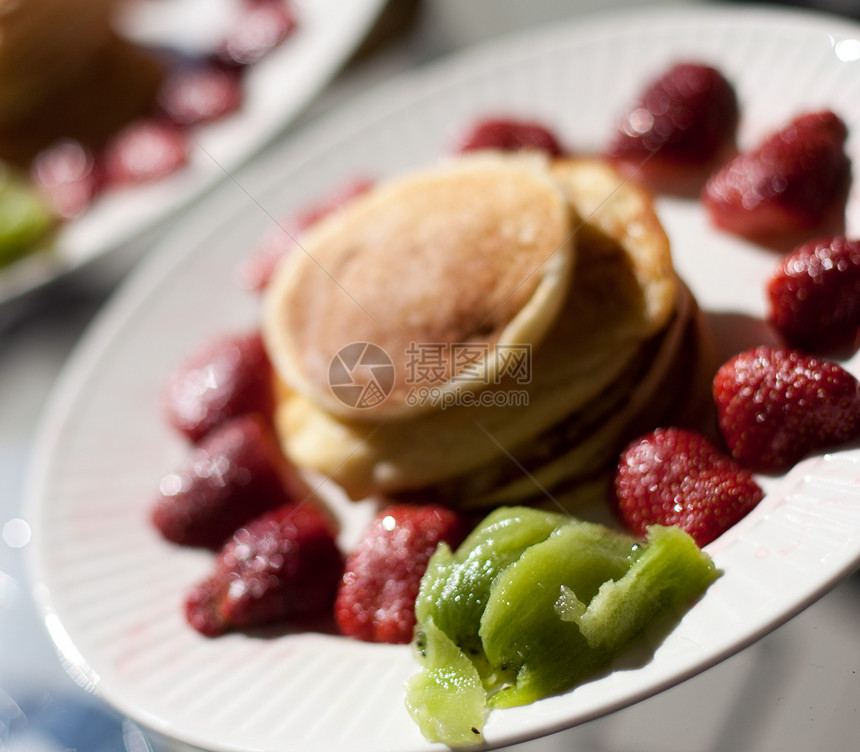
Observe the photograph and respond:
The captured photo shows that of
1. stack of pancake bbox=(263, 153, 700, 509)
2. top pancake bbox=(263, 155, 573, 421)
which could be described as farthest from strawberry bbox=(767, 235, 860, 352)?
top pancake bbox=(263, 155, 573, 421)

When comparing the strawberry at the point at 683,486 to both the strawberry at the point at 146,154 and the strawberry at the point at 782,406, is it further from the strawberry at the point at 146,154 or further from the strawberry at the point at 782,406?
the strawberry at the point at 146,154

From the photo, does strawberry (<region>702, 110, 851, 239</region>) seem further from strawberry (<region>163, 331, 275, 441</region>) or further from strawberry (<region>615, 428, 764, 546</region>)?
strawberry (<region>163, 331, 275, 441</region>)

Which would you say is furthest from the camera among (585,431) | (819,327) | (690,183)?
(690,183)

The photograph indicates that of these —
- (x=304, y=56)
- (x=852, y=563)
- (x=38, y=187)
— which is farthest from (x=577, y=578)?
(x=38, y=187)

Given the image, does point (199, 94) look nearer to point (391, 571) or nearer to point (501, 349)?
point (501, 349)

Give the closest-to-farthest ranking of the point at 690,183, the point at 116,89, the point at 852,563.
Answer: the point at 852,563 → the point at 690,183 → the point at 116,89

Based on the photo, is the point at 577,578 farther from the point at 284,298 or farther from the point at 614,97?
the point at 614,97
